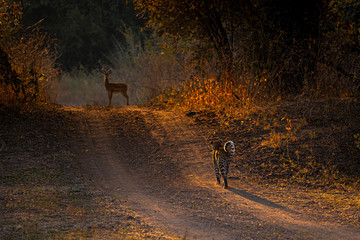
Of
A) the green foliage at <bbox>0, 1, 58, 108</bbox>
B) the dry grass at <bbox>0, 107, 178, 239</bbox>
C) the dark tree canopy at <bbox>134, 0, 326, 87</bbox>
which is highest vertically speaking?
the dark tree canopy at <bbox>134, 0, 326, 87</bbox>

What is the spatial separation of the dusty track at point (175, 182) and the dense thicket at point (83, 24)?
1591cm

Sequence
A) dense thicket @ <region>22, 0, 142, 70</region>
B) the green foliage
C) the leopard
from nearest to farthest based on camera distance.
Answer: the leopard → the green foliage → dense thicket @ <region>22, 0, 142, 70</region>

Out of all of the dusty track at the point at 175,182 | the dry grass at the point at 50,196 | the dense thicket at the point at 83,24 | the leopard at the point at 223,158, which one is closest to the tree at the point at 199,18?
the dusty track at the point at 175,182

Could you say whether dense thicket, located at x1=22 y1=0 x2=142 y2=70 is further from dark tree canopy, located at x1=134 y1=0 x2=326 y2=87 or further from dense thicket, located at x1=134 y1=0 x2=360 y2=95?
dense thicket, located at x1=134 y1=0 x2=360 y2=95

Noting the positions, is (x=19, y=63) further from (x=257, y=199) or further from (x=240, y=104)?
(x=257, y=199)

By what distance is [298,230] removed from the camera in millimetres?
5258

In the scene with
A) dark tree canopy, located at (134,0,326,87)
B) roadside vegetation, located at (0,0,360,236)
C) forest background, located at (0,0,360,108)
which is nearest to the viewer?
roadside vegetation, located at (0,0,360,236)

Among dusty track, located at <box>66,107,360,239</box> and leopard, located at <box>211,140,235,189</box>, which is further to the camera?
leopard, located at <box>211,140,235,189</box>

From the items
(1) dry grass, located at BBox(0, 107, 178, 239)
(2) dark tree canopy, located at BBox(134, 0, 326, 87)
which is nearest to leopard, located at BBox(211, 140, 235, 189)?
(1) dry grass, located at BBox(0, 107, 178, 239)

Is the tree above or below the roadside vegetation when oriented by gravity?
above

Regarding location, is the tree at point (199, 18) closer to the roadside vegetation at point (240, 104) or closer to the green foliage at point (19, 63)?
the roadside vegetation at point (240, 104)

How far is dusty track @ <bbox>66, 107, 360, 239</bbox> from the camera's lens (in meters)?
5.33

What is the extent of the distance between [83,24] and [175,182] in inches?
936

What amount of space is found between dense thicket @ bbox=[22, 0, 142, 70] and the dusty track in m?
15.9
